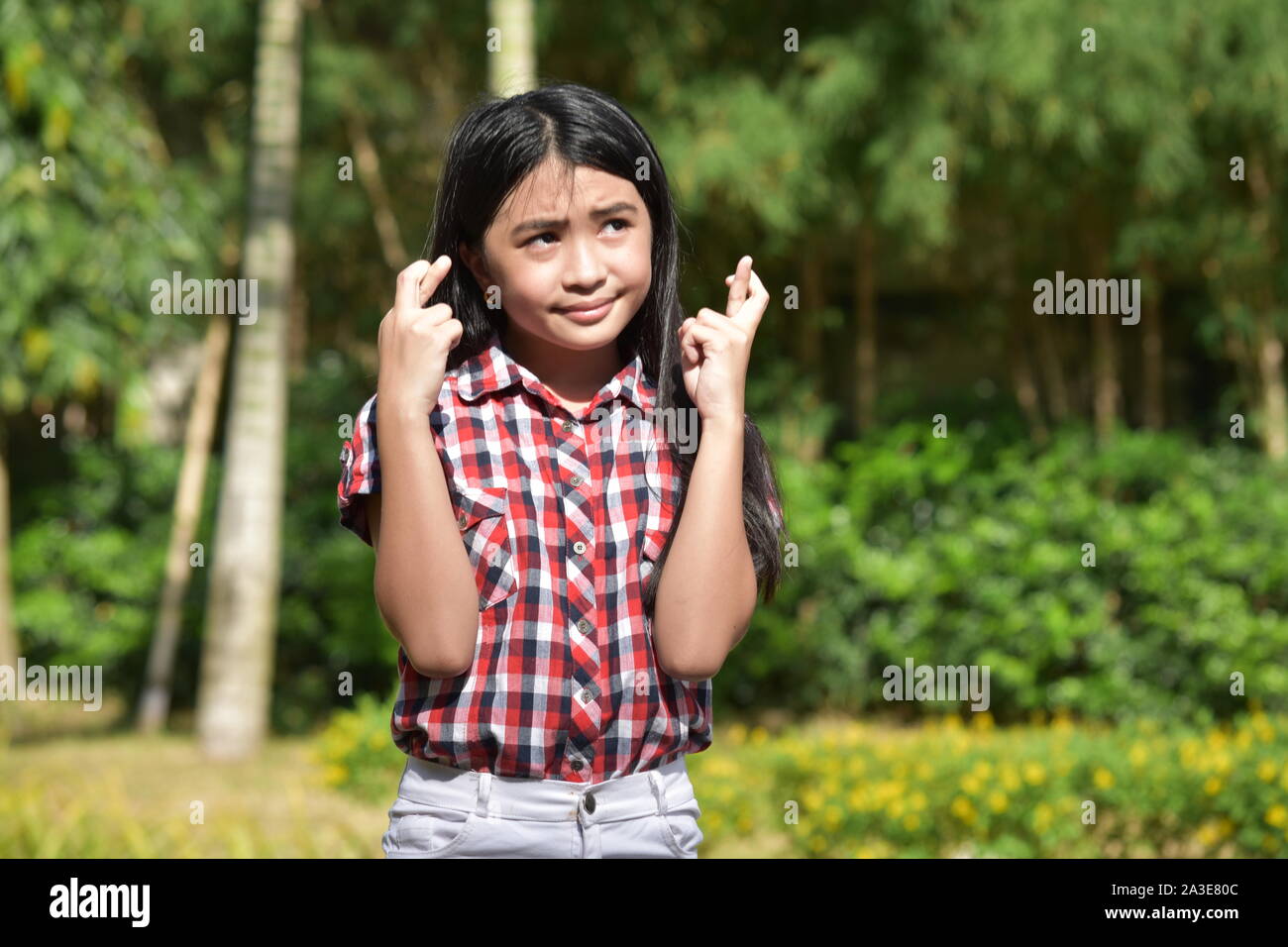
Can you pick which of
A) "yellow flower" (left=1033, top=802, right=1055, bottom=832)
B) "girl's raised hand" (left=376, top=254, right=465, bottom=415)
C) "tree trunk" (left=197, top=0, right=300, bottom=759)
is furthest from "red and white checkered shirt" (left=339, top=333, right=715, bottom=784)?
"tree trunk" (left=197, top=0, right=300, bottom=759)

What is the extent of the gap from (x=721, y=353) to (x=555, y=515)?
237 millimetres

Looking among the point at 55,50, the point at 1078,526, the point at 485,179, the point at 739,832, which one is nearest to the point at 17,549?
the point at 55,50

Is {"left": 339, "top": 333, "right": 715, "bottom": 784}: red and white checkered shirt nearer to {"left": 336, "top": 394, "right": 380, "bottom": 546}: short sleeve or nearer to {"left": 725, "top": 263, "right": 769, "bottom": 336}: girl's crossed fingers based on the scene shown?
{"left": 336, "top": 394, "right": 380, "bottom": 546}: short sleeve

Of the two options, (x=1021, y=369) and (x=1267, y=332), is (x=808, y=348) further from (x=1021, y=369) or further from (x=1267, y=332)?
(x=1267, y=332)

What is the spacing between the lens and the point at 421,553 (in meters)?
1.32

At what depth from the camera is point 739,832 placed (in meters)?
4.66

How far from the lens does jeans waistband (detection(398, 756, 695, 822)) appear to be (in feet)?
4.54

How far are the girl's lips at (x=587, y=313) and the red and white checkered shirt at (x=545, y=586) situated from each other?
0.28 ft

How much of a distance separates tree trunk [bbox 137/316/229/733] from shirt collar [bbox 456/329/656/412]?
20.5 ft

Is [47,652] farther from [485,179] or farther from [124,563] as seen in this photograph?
[485,179]

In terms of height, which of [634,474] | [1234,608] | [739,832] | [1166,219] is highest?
[1166,219]

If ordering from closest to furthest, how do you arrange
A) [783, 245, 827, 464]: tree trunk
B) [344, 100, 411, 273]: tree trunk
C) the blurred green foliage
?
the blurred green foliage, [783, 245, 827, 464]: tree trunk, [344, 100, 411, 273]: tree trunk

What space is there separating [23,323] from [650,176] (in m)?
5.76

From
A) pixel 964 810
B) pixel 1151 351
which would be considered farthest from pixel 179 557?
→ pixel 1151 351
